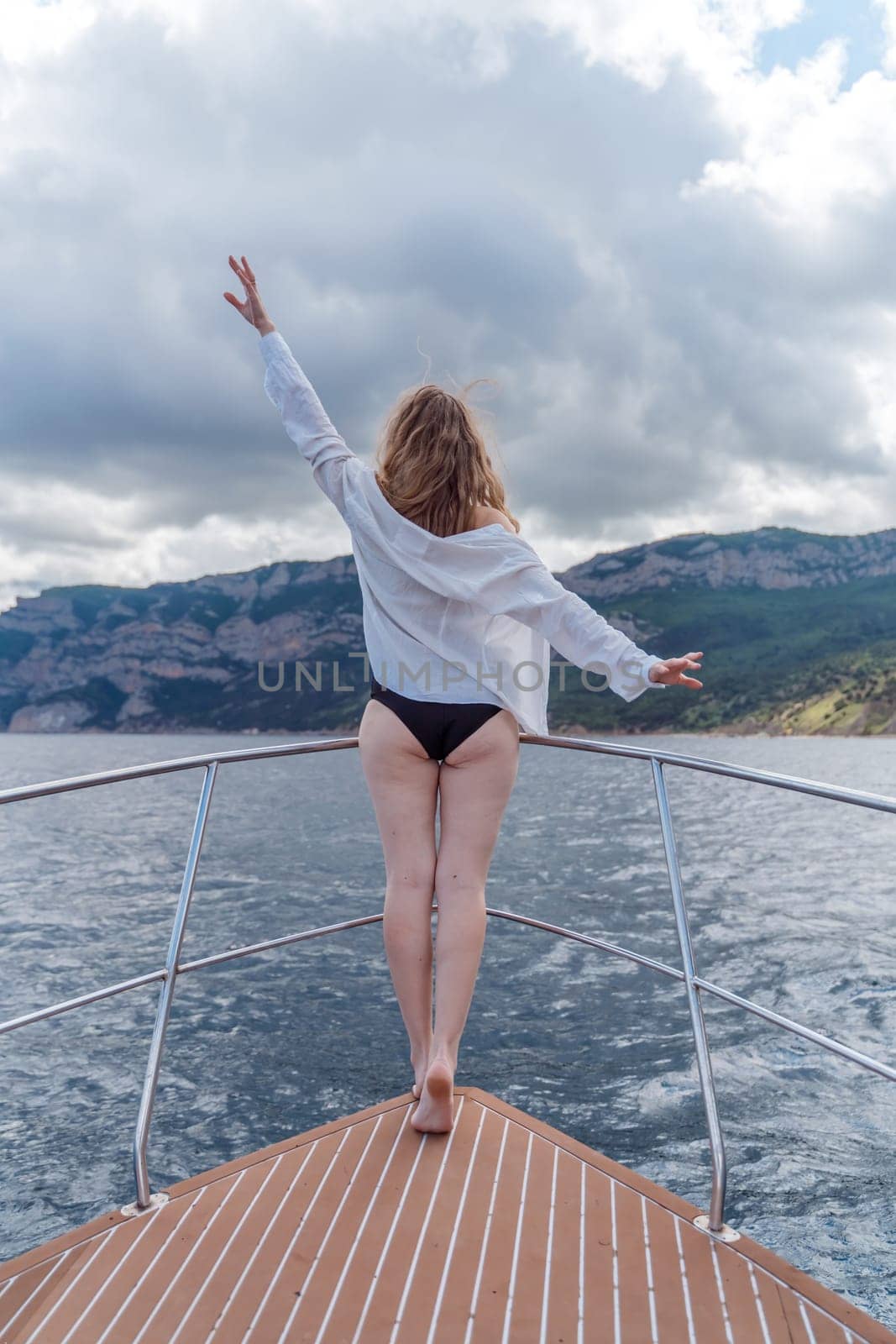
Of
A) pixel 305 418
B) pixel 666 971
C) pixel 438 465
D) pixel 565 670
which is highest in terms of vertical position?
pixel 565 670

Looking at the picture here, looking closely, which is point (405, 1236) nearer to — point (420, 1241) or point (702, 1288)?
point (420, 1241)

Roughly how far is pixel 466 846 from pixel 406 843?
157 mm

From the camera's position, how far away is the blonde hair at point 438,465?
2.33 m

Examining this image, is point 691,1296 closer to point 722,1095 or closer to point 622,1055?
point 722,1095

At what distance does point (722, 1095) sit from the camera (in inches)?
227

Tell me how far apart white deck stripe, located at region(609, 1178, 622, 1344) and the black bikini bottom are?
110cm

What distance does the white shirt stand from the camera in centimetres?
224

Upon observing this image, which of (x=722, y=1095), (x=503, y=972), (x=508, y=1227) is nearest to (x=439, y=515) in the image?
(x=508, y=1227)

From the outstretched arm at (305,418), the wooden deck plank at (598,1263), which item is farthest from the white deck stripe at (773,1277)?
the outstretched arm at (305,418)

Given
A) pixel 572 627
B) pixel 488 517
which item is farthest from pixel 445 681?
pixel 488 517

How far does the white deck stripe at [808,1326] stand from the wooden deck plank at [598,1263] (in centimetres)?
33

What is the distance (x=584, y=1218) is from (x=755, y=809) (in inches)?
1146

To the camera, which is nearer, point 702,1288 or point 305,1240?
point 702,1288

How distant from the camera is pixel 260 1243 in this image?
6.03ft
